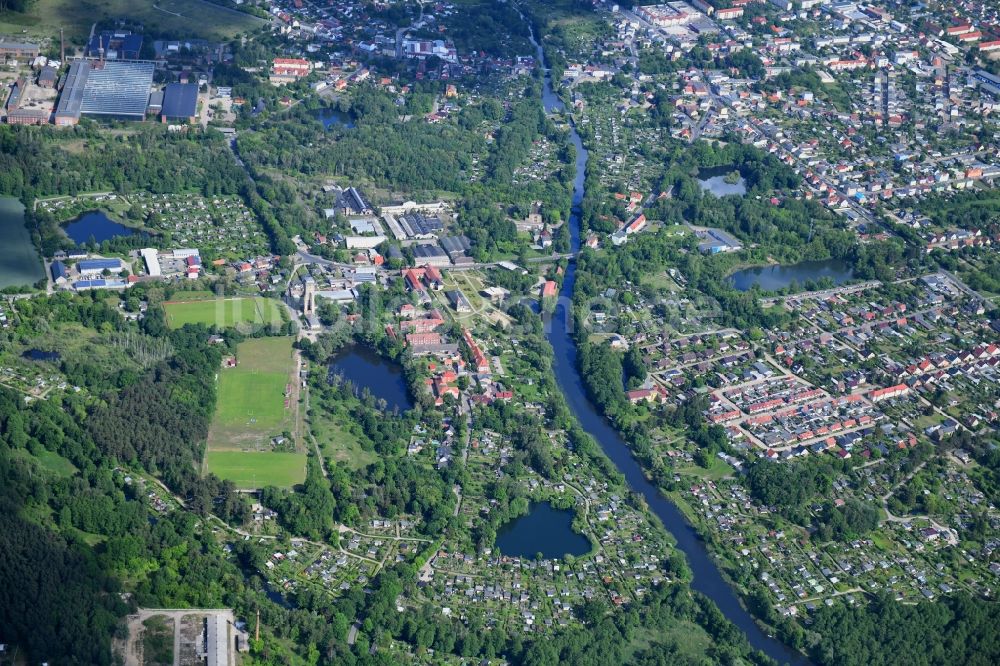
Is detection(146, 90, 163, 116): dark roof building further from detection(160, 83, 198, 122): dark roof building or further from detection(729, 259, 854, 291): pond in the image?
detection(729, 259, 854, 291): pond

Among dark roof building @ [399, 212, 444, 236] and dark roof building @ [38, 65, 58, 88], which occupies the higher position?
dark roof building @ [38, 65, 58, 88]

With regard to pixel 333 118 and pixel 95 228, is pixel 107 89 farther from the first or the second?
pixel 95 228

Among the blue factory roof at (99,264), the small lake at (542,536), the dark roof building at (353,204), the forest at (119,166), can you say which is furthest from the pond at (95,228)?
the small lake at (542,536)

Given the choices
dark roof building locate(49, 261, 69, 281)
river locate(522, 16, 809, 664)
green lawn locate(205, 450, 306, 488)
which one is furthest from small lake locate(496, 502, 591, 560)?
dark roof building locate(49, 261, 69, 281)

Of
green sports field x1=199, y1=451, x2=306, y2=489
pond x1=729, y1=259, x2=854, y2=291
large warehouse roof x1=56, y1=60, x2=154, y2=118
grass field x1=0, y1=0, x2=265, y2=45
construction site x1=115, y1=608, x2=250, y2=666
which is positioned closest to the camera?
construction site x1=115, y1=608, x2=250, y2=666

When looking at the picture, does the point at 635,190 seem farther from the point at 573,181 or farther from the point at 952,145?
the point at 952,145

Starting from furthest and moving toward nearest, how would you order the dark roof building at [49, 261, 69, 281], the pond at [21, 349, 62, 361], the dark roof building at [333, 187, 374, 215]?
the dark roof building at [333, 187, 374, 215]
the dark roof building at [49, 261, 69, 281]
the pond at [21, 349, 62, 361]

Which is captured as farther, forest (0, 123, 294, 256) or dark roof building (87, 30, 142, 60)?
dark roof building (87, 30, 142, 60)

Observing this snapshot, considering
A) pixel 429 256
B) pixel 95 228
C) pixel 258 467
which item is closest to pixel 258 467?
pixel 258 467
